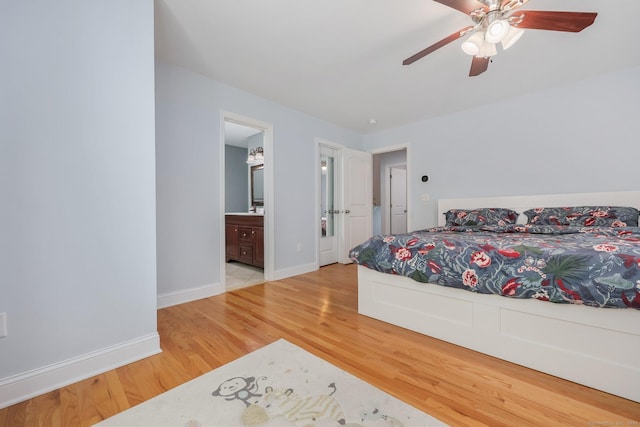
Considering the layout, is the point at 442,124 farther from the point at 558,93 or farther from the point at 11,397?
the point at 11,397

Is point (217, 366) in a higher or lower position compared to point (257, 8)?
lower

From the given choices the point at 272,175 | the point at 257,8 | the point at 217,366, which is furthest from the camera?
the point at 272,175

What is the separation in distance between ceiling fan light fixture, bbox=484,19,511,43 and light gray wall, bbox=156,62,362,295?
2468 millimetres

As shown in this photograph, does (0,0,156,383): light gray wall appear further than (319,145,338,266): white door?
No

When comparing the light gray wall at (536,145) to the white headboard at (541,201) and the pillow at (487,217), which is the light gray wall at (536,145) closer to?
the white headboard at (541,201)

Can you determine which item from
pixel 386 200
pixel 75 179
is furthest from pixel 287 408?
pixel 386 200

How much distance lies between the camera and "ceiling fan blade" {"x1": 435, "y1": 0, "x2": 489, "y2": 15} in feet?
4.80

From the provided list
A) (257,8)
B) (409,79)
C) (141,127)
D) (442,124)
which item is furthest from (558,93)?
(141,127)

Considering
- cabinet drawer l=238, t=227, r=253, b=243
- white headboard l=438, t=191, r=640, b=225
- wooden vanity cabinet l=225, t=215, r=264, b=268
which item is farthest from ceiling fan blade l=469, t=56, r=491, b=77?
cabinet drawer l=238, t=227, r=253, b=243

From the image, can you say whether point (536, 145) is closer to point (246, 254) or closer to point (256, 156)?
point (246, 254)

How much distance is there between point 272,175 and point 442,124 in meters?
2.72

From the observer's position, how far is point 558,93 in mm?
3006

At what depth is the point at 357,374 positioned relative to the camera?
4.72ft

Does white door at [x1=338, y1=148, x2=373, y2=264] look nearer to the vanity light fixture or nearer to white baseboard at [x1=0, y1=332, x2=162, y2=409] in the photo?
the vanity light fixture
